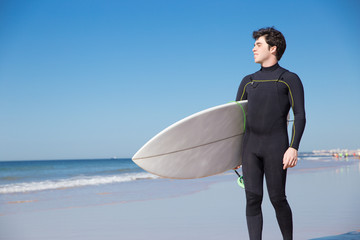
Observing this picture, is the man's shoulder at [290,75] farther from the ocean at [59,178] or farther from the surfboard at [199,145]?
the ocean at [59,178]

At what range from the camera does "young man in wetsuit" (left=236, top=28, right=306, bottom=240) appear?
2.35 meters

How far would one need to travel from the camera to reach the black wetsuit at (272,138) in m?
2.36

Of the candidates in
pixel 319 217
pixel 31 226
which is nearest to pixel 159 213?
pixel 31 226

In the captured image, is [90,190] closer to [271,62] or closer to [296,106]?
[271,62]

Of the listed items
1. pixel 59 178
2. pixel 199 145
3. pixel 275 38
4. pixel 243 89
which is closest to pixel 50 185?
pixel 59 178

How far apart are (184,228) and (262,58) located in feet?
7.50

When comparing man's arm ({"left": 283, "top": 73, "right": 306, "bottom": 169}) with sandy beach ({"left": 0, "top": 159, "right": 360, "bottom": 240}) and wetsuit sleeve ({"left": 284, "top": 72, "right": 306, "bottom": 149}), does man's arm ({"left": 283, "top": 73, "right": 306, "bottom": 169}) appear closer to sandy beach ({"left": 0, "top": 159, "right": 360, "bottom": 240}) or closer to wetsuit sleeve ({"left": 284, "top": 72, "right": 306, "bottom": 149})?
wetsuit sleeve ({"left": 284, "top": 72, "right": 306, "bottom": 149})

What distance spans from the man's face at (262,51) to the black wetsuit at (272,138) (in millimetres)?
97

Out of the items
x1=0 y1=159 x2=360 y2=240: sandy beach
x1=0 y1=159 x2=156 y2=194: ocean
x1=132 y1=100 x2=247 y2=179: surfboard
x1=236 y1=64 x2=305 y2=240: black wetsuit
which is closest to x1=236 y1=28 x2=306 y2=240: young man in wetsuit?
x1=236 y1=64 x2=305 y2=240: black wetsuit

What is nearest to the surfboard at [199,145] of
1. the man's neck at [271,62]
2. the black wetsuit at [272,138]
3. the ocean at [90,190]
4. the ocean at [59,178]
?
the black wetsuit at [272,138]

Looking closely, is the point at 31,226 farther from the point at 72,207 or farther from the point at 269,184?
the point at 269,184

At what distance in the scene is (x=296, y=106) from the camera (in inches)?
92.7

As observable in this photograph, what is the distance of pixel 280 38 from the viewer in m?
2.49

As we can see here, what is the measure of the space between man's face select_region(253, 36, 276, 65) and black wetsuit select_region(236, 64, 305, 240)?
0.10 meters
